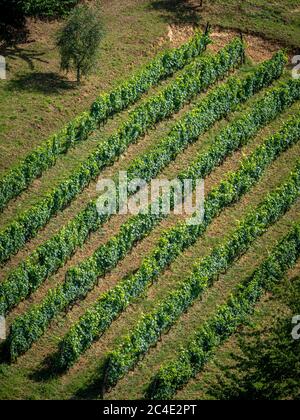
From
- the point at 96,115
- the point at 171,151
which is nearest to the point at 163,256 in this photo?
the point at 171,151

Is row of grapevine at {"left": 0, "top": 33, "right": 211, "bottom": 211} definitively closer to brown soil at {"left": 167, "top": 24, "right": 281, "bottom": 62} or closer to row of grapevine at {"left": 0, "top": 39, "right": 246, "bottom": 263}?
brown soil at {"left": 167, "top": 24, "right": 281, "bottom": 62}

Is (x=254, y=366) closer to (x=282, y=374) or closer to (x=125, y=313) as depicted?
(x=282, y=374)

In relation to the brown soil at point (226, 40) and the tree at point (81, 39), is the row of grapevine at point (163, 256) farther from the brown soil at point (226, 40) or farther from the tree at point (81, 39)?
the tree at point (81, 39)

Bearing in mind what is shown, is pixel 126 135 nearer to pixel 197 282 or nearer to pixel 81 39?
pixel 81 39

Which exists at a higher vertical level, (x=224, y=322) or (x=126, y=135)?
(x=126, y=135)

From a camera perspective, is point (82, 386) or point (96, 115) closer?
point (82, 386)

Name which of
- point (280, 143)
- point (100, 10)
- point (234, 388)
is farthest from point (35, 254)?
point (100, 10)

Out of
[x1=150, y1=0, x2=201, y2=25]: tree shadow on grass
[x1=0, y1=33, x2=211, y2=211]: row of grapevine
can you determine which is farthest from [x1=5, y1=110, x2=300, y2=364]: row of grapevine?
[x1=150, y1=0, x2=201, y2=25]: tree shadow on grass
